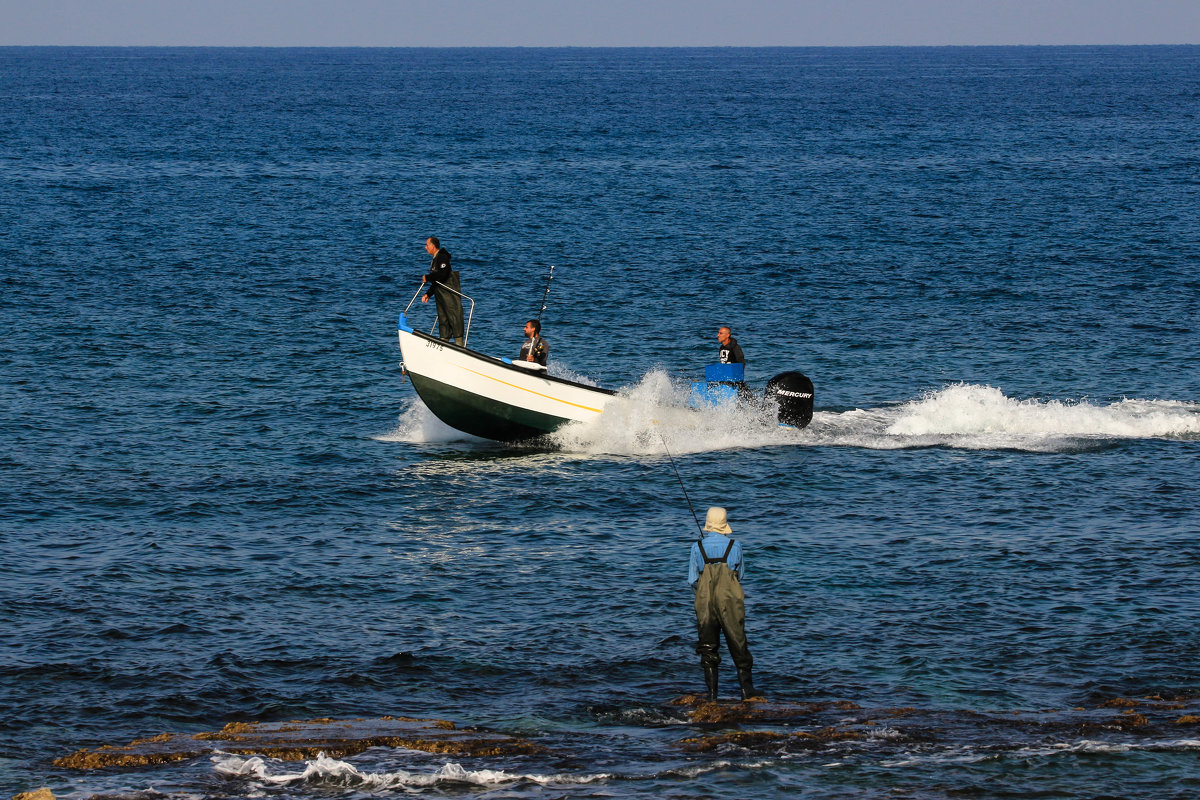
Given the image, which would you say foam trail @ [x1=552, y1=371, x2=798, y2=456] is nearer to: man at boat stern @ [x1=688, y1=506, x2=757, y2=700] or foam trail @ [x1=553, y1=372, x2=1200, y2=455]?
foam trail @ [x1=553, y1=372, x2=1200, y2=455]

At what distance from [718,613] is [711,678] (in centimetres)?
84

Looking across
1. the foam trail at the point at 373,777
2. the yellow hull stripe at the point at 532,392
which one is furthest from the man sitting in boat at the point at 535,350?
the foam trail at the point at 373,777

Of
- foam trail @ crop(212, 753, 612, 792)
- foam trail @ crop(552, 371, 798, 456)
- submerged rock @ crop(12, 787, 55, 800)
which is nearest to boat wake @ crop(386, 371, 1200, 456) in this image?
foam trail @ crop(552, 371, 798, 456)

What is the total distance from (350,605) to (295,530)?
11.7 feet

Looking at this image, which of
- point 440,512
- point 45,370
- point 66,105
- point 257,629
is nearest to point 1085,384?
point 440,512

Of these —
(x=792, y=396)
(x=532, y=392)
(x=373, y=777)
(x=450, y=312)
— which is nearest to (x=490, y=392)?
(x=532, y=392)

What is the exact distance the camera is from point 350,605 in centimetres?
1784

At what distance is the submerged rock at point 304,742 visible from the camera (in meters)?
12.9

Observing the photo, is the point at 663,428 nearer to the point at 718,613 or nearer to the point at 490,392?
the point at 490,392

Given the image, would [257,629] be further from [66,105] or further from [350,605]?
[66,105]

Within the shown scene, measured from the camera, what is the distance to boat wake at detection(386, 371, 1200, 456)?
2567 centimetres

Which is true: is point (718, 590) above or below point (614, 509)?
above

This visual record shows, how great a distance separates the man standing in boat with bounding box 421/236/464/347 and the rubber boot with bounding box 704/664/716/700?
37.3 ft

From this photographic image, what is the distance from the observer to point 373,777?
1229cm
